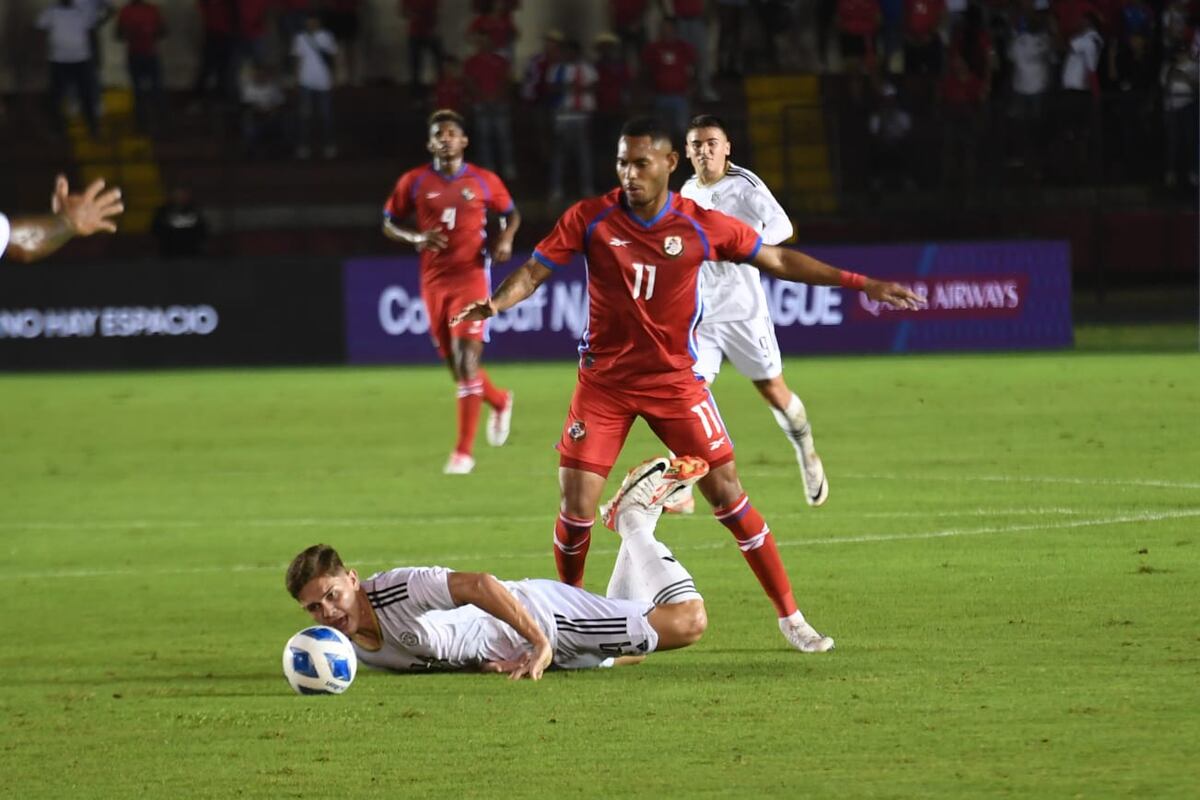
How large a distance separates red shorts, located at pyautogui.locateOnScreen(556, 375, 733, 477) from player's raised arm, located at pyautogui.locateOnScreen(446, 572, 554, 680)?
1032 mm

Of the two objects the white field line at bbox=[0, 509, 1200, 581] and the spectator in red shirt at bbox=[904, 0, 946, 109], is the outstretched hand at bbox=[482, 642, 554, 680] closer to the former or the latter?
Answer: the white field line at bbox=[0, 509, 1200, 581]

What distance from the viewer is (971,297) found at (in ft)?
81.3

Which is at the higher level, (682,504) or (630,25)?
(630,25)

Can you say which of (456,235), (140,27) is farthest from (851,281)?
(140,27)

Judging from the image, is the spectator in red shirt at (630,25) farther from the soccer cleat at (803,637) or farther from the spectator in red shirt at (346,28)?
the soccer cleat at (803,637)

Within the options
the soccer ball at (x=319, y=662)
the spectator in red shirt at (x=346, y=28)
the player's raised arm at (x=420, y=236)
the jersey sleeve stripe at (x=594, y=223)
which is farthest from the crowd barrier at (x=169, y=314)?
the soccer ball at (x=319, y=662)

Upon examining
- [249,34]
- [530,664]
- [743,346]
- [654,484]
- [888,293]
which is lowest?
[530,664]

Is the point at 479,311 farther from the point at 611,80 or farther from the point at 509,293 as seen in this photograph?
the point at 611,80

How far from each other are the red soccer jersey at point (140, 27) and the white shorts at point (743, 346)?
762 inches

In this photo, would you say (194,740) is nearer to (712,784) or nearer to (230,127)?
(712,784)

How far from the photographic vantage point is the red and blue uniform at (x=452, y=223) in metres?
16.5

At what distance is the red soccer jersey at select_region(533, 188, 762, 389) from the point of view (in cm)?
872

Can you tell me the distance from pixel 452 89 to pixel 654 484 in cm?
2068

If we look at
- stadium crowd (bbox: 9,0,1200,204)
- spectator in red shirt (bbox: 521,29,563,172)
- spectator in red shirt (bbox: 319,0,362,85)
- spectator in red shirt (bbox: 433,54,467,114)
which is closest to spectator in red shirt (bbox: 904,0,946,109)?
stadium crowd (bbox: 9,0,1200,204)
